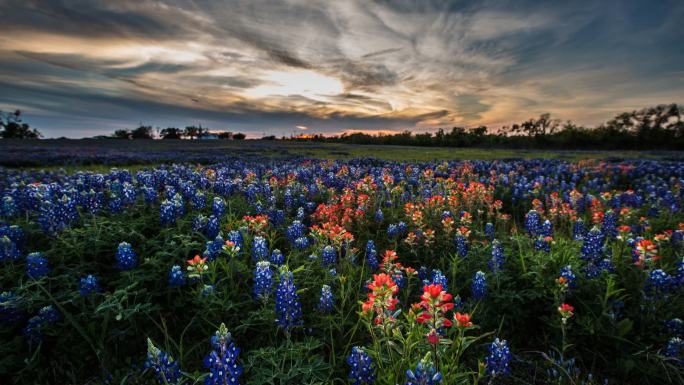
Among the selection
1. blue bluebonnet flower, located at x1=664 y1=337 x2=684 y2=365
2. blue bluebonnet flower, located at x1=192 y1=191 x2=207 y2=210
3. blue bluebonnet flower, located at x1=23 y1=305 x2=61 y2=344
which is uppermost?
blue bluebonnet flower, located at x1=192 y1=191 x2=207 y2=210

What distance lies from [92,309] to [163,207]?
5.20ft

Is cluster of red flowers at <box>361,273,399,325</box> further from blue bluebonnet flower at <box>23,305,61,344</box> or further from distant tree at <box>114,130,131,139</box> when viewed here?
distant tree at <box>114,130,131,139</box>

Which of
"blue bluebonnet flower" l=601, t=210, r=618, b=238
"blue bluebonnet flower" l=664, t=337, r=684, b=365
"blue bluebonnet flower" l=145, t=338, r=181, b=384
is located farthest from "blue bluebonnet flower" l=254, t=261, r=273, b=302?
"blue bluebonnet flower" l=601, t=210, r=618, b=238

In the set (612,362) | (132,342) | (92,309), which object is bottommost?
(612,362)

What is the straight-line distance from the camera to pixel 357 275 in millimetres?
4297

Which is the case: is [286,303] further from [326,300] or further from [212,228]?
[212,228]

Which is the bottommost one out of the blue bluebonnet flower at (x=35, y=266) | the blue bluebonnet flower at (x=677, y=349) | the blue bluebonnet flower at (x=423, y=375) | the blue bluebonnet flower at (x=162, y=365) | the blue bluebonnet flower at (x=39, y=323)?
the blue bluebonnet flower at (x=677, y=349)

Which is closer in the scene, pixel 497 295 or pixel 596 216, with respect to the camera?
pixel 497 295

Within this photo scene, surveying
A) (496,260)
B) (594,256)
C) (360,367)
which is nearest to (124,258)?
(360,367)

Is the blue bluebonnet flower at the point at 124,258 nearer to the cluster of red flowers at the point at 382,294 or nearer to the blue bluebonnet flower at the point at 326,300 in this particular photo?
the blue bluebonnet flower at the point at 326,300

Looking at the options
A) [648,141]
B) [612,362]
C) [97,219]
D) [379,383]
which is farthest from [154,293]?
[648,141]

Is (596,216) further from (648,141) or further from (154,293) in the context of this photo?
(648,141)

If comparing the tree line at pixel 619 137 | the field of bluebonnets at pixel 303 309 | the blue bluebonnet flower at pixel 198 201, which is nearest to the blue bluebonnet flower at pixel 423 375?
the field of bluebonnets at pixel 303 309

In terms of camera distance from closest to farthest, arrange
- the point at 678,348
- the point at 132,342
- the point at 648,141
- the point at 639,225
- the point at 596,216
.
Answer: the point at 678,348 < the point at 132,342 < the point at 596,216 < the point at 639,225 < the point at 648,141
